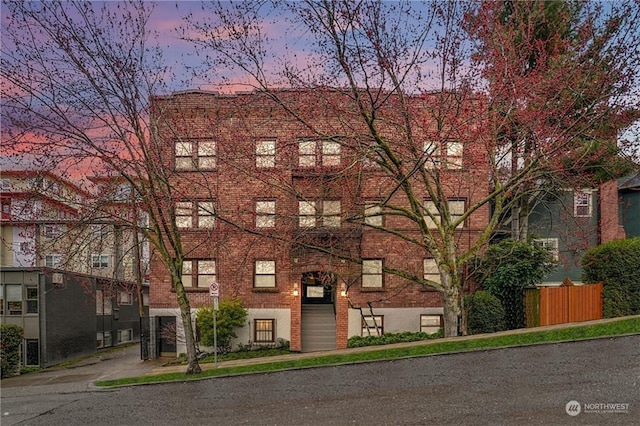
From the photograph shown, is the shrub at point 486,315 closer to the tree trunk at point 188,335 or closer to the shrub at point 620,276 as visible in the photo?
the shrub at point 620,276

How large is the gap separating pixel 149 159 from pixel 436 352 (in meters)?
8.98

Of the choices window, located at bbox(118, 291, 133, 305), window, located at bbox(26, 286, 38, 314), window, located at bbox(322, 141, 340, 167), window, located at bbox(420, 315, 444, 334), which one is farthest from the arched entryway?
window, located at bbox(118, 291, 133, 305)

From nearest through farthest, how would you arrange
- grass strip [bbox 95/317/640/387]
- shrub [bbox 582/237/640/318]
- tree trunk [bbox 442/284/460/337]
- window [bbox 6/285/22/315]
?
1. grass strip [bbox 95/317/640/387]
2. shrub [bbox 582/237/640/318]
3. tree trunk [bbox 442/284/460/337]
4. window [bbox 6/285/22/315]

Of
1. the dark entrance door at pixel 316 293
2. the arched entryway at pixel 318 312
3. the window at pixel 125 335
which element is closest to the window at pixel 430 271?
the arched entryway at pixel 318 312

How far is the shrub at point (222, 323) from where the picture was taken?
2188 cm

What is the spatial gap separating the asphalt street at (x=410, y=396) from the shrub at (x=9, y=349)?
11393 mm

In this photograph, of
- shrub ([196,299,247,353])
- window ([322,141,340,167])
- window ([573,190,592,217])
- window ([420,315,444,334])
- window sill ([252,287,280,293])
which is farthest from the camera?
window ([573,190,592,217])

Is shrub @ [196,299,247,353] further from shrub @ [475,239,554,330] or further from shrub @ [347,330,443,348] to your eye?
shrub @ [475,239,554,330]

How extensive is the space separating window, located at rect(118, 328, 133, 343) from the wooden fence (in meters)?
30.1

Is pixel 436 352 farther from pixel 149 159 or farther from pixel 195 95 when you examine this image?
pixel 195 95

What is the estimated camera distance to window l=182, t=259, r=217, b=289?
23.8 metres

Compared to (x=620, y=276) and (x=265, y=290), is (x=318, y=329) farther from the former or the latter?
(x=620, y=276)

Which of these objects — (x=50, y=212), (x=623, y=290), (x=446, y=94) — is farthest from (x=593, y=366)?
(x=50, y=212)

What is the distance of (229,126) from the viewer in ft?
56.9
